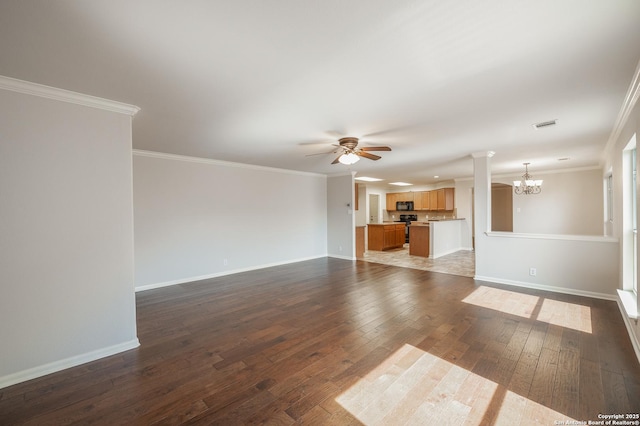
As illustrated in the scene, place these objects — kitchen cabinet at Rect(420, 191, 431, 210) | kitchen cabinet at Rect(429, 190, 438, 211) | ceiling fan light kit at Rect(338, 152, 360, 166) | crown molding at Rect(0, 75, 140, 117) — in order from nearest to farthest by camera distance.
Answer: crown molding at Rect(0, 75, 140, 117)
ceiling fan light kit at Rect(338, 152, 360, 166)
kitchen cabinet at Rect(429, 190, 438, 211)
kitchen cabinet at Rect(420, 191, 431, 210)

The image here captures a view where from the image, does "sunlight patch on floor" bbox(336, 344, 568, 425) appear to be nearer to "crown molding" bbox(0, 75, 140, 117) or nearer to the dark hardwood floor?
the dark hardwood floor

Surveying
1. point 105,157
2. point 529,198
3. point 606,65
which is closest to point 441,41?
point 606,65

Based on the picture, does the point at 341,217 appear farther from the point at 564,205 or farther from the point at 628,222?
the point at 564,205

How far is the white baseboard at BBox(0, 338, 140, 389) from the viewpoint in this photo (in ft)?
7.09

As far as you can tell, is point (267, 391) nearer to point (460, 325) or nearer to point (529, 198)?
point (460, 325)

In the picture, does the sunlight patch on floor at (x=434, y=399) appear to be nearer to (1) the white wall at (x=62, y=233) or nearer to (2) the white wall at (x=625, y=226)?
(2) the white wall at (x=625, y=226)

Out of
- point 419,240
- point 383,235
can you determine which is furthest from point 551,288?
point 383,235

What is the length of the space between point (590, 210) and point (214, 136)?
910 cm

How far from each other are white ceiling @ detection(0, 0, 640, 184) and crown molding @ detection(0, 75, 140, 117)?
0.11 m

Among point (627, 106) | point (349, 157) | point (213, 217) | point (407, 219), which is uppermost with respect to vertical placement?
point (627, 106)

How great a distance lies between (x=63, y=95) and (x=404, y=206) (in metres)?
10.7

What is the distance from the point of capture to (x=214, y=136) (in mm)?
3787

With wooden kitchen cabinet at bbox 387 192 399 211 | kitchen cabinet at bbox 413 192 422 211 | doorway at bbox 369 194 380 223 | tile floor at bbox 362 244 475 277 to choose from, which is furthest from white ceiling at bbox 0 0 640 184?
Result: doorway at bbox 369 194 380 223

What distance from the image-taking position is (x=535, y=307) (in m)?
3.66
